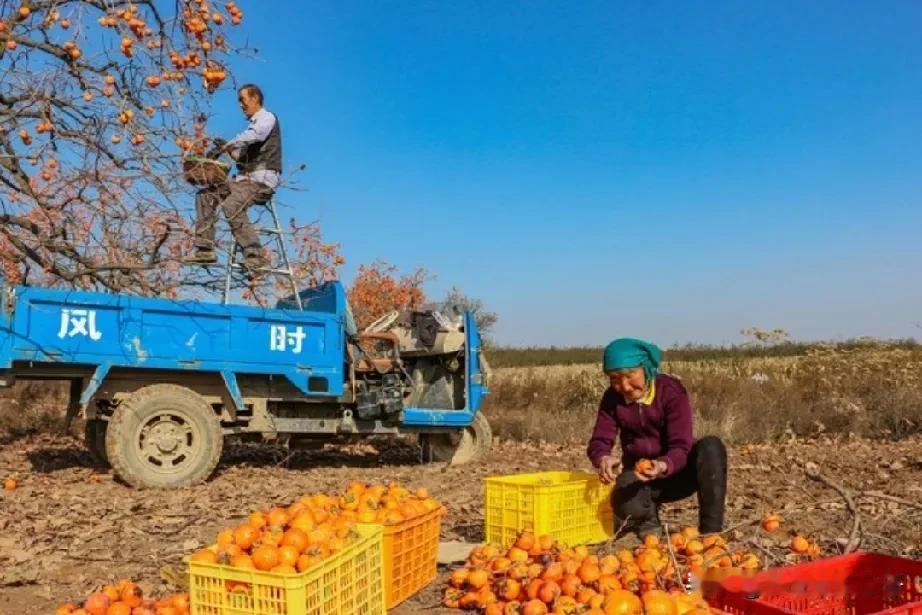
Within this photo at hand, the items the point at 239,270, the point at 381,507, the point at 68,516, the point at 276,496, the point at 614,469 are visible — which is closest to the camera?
the point at 381,507

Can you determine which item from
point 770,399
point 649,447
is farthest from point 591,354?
point 649,447

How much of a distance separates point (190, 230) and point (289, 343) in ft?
5.74

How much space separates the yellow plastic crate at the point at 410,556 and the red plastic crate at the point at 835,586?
59.0 inches

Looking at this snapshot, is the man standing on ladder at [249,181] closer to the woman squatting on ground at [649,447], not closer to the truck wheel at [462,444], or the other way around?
the truck wheel at [462,444]

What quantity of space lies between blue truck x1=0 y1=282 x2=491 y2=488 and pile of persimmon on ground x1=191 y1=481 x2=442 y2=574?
4.46 m

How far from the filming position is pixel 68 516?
6672 mm

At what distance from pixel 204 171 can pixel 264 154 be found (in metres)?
1.09

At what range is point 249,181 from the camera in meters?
8.66

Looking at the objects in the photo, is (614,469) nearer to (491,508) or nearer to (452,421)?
(491,508)

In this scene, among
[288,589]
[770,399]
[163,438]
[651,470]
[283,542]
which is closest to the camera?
[288,589]

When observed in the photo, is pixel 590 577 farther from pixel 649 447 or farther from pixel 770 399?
pixel 770 399

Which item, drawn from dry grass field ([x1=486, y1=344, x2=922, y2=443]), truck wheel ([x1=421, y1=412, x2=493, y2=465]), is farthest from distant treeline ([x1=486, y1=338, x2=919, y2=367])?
truck wheel ([x1=421, y1=412, x2=493, y2=465])

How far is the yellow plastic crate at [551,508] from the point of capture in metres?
4.96

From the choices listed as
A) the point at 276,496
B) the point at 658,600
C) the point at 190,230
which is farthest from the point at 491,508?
the point at 190,230
